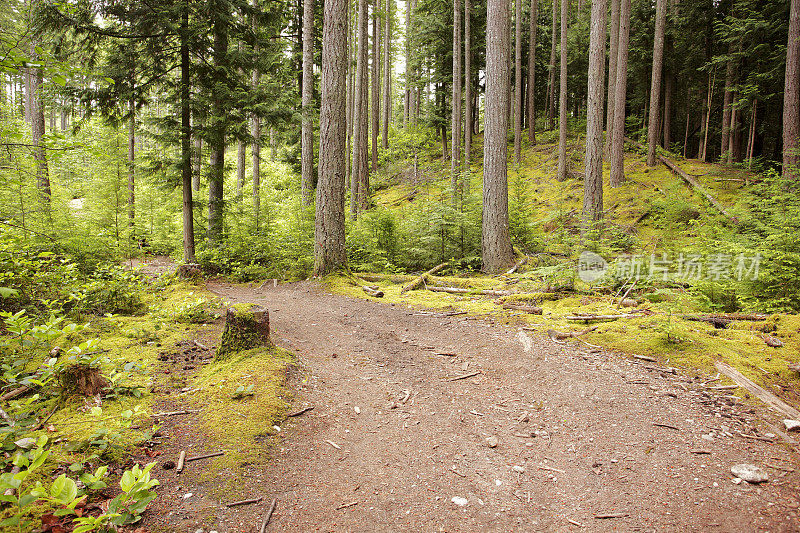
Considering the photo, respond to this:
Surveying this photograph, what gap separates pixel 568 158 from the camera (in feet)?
72.2

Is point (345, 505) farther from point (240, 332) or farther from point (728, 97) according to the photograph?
point (728, 97)

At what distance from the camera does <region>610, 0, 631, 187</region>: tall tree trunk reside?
16016 mm

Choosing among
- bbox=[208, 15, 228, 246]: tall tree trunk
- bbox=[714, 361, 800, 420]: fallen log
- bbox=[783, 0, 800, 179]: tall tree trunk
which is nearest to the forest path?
bbox=[714, 361, 800, 420]: fallen log

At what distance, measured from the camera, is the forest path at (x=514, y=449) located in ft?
8.57

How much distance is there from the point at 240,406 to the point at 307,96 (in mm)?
11183

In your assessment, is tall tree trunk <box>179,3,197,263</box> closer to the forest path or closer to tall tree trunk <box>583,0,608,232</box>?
the forest path

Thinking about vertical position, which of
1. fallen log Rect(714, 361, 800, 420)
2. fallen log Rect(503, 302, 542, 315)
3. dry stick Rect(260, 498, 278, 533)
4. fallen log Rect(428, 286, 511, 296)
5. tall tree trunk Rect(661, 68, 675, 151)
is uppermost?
tall tree trunk Rect(661, 68, 675, 151)

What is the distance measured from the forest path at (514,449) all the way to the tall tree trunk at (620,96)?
590 inches

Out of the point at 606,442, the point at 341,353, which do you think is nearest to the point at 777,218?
the point at 606,442

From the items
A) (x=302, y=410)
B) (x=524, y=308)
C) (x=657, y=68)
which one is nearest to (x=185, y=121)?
(x=302, y=410)

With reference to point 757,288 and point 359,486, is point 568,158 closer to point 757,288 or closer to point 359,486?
Result: point 757,288

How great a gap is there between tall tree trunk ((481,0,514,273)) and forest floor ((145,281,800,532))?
4.87m

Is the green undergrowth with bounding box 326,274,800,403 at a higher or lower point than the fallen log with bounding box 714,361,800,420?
higher

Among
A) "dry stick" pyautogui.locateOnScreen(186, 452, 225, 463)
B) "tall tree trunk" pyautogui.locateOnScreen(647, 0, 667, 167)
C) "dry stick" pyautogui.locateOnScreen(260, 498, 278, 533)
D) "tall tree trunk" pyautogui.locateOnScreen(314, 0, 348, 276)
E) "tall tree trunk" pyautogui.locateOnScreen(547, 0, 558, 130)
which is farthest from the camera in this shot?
"tall tree trunk" pyautogui.locateOnScreen(547, 0, 558, 130)
